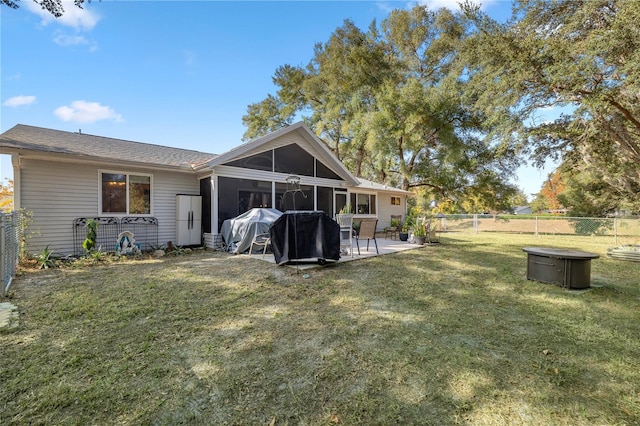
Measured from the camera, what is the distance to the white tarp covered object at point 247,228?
7875 millimetres

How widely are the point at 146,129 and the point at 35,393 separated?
1594 centimetres

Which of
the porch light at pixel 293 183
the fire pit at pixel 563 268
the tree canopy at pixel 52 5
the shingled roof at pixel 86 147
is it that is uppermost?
the tree canopy at pixel 52 5

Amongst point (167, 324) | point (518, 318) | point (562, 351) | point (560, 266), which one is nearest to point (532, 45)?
point (560, 266)

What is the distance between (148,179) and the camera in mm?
8391

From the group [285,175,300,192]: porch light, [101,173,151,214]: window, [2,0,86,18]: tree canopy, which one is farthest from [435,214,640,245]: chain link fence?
[2,0,86,18]: tree canopy

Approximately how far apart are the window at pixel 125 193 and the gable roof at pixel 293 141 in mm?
2202

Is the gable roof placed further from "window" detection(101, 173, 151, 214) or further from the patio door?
"window" detection(101, 173, 151, 214)

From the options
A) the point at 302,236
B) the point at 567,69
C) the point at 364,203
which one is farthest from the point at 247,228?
the point at 567,69

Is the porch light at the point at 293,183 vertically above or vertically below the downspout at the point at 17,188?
above

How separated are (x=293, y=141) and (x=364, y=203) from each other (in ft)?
19.6

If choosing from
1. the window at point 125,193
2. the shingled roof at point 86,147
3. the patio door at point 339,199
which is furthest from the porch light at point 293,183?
the window at point 125,193

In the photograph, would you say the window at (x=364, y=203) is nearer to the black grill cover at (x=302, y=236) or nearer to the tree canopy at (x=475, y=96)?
the tree canopy at (x=475, y=96)

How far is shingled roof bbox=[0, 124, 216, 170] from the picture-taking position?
653 centimetres

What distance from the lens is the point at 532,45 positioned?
8562 mm
